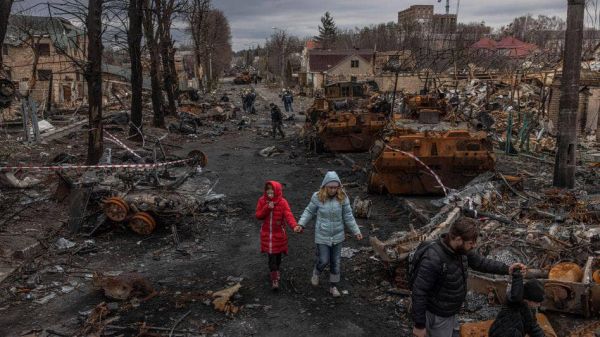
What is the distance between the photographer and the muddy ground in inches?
225

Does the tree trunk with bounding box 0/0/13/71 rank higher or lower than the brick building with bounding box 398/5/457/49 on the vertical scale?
lower

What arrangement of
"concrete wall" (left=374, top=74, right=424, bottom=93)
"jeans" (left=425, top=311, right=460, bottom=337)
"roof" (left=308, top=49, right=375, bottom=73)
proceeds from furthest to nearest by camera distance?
"roof" (left=308, top=49, right=375, bottom=73)
"concrete wall" (left=374, top=74, right=424, bottom=93)
"jeans" (left=425, top=311, right=460, bottom=337)

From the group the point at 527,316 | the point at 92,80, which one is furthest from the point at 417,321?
the point at 92,80

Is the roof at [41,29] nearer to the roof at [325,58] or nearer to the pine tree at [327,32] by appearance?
the roof at [325,58]

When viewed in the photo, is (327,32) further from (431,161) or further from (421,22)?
(431,161)

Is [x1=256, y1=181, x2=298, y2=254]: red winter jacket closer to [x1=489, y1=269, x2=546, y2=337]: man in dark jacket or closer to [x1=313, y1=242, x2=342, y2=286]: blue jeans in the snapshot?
[x1=313, y1=242, x2=342, y2=286]: blue jeans

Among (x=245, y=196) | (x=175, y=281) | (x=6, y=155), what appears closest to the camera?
(x=175, y=281)

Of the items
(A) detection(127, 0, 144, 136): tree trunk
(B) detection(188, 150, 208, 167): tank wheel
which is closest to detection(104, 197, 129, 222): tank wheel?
(B) detection(188, 150, 208, 167): tank wheel

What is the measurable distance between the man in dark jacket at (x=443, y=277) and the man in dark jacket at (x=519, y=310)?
151mm

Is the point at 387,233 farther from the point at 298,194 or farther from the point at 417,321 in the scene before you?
the point at 417,321

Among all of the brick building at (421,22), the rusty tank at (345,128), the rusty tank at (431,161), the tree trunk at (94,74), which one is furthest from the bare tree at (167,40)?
the brick building at (421,22)

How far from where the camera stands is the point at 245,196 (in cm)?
1170

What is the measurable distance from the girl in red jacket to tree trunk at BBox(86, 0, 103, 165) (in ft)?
24.8

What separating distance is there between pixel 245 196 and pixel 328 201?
5634 millimetres
